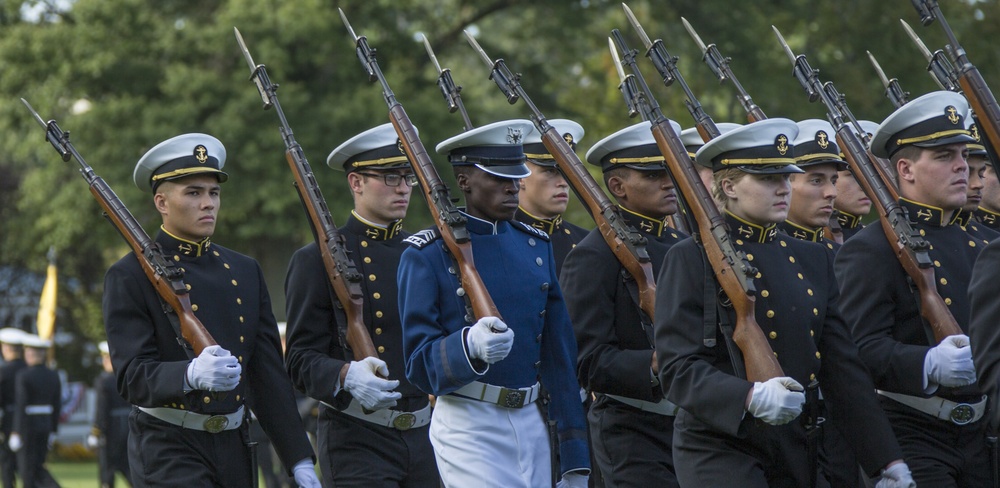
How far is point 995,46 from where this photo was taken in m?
18.9

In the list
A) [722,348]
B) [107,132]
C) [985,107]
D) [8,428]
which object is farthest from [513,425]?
[107,132]

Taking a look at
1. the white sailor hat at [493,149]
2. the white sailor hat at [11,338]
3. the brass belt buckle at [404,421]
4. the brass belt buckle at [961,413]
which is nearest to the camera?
the white sailor hat at [493,149]

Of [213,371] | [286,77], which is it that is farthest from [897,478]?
[286,77]

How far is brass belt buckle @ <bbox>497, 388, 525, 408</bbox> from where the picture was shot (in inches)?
235

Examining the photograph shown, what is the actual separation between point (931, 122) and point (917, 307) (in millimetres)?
917

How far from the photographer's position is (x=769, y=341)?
19.3ft

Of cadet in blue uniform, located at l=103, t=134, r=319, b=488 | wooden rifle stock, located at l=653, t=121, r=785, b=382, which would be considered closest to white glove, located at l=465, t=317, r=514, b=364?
wooden rifle stock, located at l=653, t=121, r=785, b=382

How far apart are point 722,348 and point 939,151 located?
74.6 inches

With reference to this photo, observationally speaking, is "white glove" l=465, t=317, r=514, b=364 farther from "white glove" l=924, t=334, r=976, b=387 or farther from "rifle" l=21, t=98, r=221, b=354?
"white glove" l=924, t=334, r=976, b=387

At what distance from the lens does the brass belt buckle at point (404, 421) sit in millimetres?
7566

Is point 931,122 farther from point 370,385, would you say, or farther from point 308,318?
point 308,318

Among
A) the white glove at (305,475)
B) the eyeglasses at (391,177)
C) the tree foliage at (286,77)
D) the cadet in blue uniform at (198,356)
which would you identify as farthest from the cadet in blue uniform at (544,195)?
the tree foliage at (286,77)

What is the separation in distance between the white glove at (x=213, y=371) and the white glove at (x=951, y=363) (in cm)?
318

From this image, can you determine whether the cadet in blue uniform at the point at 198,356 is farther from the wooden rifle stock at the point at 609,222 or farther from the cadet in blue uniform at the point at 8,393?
the cadet in blue uniform at the point at 8,393
